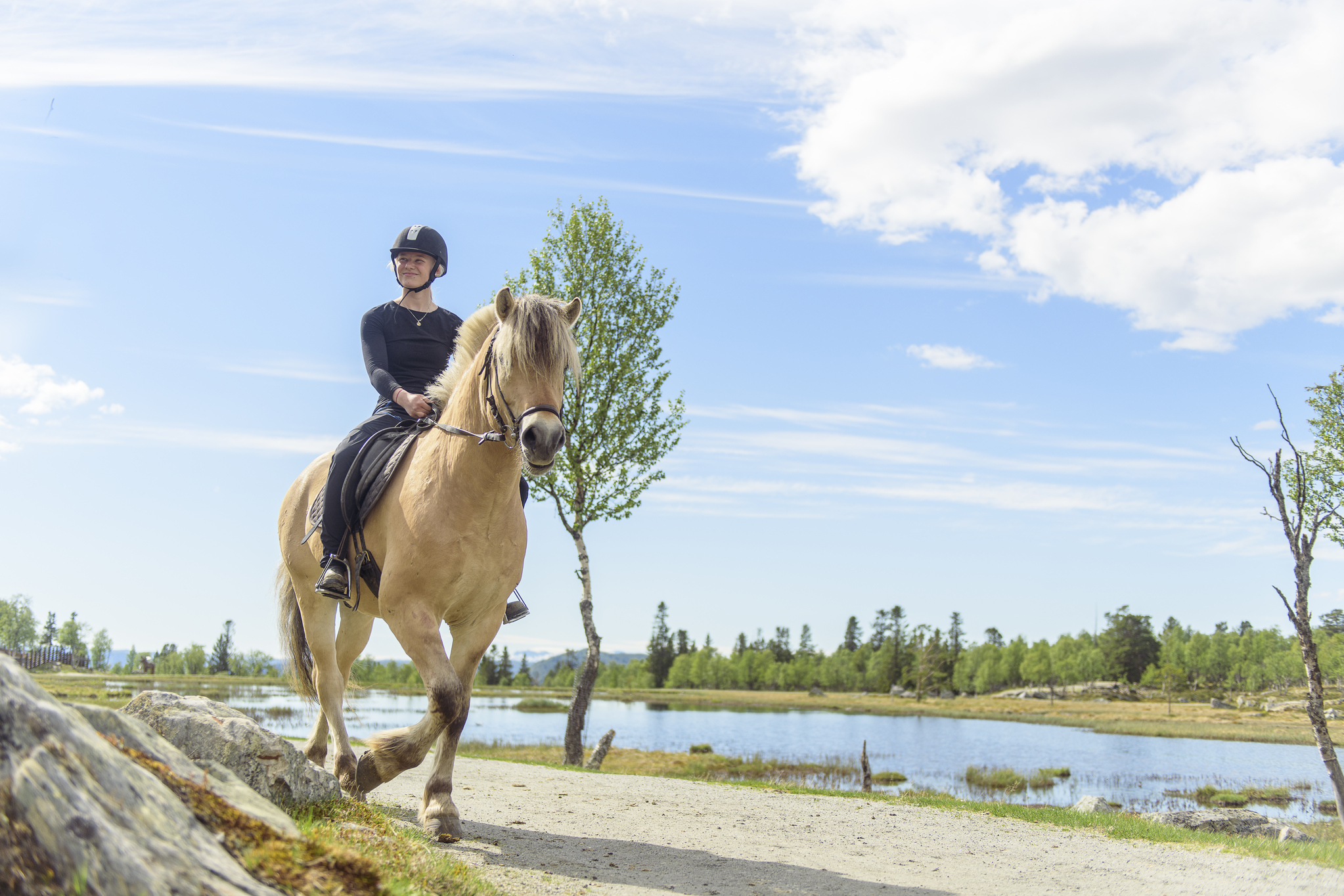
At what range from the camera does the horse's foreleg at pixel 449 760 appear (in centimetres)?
648

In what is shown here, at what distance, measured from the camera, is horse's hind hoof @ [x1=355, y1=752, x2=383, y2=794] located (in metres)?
6.07

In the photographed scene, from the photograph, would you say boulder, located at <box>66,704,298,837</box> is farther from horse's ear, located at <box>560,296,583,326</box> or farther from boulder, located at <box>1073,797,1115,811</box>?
boulder, located at <box>1073,797,1115,811</box>

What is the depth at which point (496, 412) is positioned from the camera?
19.9 ft

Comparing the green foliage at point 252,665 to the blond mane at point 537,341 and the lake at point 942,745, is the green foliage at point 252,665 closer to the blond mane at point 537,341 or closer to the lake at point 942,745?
the lake at point 942,745

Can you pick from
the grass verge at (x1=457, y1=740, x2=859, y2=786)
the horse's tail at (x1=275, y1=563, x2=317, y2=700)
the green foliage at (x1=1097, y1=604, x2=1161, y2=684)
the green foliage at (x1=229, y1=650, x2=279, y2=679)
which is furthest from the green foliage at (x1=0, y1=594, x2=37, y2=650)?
the green foliage at (x1=1097, y1=604, x2=1161, y2=684)

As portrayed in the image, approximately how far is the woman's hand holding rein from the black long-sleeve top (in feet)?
1.96

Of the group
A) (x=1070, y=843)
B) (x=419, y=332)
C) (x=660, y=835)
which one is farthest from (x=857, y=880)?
(x=419, y=332)

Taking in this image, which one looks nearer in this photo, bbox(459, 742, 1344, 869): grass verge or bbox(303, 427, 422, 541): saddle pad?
bbox(303, 427, 422, 541): saddle pad

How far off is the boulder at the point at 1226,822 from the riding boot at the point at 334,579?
525 inches

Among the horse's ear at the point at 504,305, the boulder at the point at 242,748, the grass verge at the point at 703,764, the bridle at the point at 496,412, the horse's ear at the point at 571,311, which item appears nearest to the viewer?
the boulder at the point at 242,748

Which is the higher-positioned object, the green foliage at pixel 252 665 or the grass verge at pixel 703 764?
the grass verge at pixel 703 764

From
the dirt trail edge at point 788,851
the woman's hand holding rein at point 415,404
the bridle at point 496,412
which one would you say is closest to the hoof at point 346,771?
the dirt trail edge at point 788,851

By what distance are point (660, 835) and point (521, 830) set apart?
4.64ft

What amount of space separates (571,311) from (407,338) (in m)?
2.26
